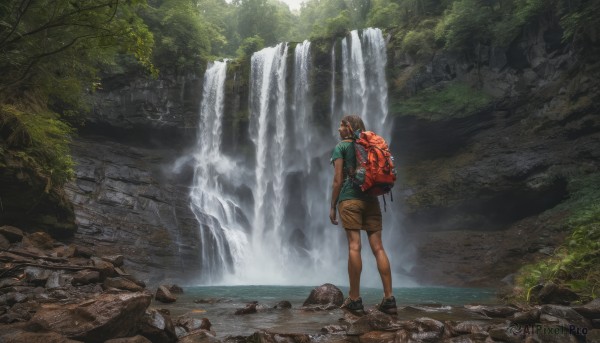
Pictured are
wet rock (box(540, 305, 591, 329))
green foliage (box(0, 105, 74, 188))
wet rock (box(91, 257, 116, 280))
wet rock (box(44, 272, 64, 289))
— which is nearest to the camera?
wet rock (box(540, 305, 591, 329))

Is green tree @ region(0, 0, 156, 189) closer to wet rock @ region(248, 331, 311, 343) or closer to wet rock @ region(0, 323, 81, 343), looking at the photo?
wet rock @ region(0, 323, 81, 343)

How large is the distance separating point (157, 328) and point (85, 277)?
369 centimetres

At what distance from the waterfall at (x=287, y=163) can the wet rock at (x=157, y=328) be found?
14555 mm

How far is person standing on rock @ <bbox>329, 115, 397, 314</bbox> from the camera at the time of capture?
13.7ft

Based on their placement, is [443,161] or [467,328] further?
[443,161]

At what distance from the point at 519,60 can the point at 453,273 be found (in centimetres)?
982

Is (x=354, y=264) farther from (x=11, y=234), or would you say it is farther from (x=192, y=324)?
(x=11, y=234)

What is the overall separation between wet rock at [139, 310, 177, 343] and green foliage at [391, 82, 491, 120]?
1726cm

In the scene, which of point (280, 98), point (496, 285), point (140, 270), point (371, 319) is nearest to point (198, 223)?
point (140, 270)

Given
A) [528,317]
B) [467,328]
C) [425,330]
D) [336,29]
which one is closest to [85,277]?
[425,330]

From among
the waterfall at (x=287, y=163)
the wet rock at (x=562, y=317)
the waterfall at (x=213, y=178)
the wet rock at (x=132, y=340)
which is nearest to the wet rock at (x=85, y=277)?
the wet rock at (x=132, y=340)

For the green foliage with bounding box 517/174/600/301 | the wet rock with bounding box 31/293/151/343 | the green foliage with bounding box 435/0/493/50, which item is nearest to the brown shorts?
the wet rock with bounding box 31/293/151/343

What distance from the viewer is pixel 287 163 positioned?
21.1 metres

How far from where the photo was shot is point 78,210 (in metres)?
14.5
